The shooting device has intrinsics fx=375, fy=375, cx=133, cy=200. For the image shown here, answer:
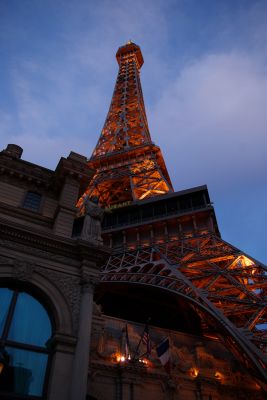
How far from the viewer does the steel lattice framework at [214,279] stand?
22.4 metres

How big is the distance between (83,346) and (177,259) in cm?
2045

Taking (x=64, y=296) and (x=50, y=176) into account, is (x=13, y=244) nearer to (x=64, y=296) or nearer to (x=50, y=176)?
(x=64, y=296)

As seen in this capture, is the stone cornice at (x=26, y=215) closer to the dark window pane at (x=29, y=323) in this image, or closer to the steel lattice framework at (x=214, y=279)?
the dark window pane at (x=29, y=323)

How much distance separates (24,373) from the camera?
13797mm

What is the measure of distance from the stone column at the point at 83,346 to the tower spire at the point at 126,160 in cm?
2464

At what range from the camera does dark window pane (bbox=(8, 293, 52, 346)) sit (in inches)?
574

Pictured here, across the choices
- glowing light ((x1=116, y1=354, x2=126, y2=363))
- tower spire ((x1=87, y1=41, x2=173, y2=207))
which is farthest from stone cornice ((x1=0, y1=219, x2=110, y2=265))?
tower spire ((x1=87, y1=41, x2=173, y2=207))

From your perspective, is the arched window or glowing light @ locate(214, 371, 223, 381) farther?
glowing light @ locate(214, 371, 223, 381)

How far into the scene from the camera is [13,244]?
54.7ft

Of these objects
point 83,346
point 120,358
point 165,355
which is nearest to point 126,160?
point 120,358

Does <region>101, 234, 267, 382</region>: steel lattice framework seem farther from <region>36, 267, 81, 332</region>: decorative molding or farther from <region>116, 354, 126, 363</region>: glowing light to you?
<region>36, 267, 81, 332</region>: decorative molding

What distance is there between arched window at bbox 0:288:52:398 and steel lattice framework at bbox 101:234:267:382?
12.0m

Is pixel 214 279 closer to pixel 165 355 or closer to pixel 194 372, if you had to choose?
pixel 194 372

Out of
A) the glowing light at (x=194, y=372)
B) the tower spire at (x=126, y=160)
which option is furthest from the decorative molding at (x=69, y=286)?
the tower spire at (x=126, y=160)
